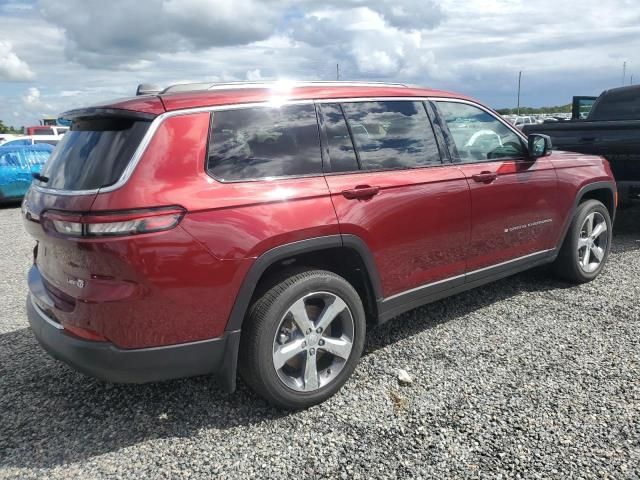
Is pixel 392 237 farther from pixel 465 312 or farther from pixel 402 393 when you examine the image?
pixel 465 312

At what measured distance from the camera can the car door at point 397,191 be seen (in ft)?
10.0

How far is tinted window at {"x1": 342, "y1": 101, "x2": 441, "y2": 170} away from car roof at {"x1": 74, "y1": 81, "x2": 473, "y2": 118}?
0.10 metres

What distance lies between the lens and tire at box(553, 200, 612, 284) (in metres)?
4.70

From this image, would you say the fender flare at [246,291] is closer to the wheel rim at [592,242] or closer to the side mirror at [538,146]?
the side mirror at [538,146]

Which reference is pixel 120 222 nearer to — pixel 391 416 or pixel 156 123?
pixel 156 123

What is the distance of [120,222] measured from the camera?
2.33m

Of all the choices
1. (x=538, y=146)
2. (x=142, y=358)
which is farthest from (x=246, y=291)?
(x=538, y=146)

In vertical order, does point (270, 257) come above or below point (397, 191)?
below

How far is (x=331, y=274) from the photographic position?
2973mm

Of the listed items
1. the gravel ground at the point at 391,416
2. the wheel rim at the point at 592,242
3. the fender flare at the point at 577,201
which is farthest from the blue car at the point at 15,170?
the wheel rim at the point at 592,242

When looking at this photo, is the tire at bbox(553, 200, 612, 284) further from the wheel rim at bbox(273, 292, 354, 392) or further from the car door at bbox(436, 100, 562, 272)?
the wheel rim at bbox(273, 292, 354, 392)

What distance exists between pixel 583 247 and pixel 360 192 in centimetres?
292

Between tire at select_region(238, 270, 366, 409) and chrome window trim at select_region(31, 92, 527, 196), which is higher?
chrome window trim at select_region(31, 92, 527, 196)

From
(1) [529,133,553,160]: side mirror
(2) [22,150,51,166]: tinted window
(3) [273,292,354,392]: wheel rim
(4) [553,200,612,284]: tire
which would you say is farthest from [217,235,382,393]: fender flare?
(2) [22,150,51,166]: tinted window
